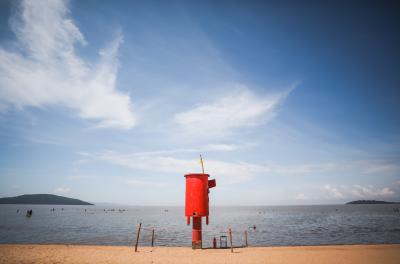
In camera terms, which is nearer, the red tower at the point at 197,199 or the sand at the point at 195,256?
the sand at the point at 195,256

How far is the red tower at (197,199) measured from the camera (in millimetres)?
16219

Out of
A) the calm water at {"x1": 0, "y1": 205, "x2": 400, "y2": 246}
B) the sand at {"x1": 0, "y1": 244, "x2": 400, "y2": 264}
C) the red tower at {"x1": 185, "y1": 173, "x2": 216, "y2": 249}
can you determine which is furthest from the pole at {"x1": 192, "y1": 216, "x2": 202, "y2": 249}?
the calm water at {"x1": 0, "y1": 205, "x2": 400, "y2": 246}

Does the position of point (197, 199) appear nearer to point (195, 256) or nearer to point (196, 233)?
point (196, 233)

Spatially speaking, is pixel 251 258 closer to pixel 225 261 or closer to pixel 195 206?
pixel 225 261

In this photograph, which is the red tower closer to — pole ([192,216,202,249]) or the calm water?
pole ([192,216,202,249])

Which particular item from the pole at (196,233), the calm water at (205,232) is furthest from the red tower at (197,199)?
the calm water at (205,232)

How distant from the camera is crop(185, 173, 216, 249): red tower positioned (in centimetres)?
1622

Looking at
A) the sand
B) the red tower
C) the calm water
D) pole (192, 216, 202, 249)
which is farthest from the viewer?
the calm water

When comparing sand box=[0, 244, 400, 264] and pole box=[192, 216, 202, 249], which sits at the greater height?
pole box=[192, 216, 202, 249]

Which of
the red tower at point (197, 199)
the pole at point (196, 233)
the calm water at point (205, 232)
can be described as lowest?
the calm water at point (205, 232)

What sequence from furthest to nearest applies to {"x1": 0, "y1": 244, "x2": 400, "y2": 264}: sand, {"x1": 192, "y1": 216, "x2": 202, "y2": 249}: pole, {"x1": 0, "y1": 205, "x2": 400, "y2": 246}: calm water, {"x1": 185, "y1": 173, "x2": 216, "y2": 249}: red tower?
{"x1": 0, "y1": 205, "x2": 400, "y2": 246}: calm water, {"x1": 192, "y1": 216, "x2": 202, "y2": 249}: pole, {"x1": 185, "y1": 173, "x2": 216, "y2": 249}: red tower, {"x1": 0, "y1": 244, "x2": 400, "y2": 264}: sand

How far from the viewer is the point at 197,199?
16250 millimetres

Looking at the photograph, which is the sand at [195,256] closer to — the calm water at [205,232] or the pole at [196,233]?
the pole at [196,233]

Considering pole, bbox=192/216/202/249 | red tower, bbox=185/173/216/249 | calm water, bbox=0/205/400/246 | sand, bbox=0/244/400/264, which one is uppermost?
red tower, bbox=185/173/216/249
